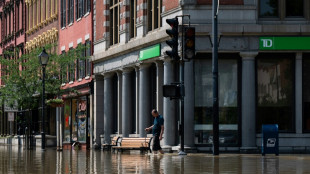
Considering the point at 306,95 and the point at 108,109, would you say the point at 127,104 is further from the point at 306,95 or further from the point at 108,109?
the point at 306,95

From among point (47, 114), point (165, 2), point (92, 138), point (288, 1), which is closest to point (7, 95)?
point (92, 138)

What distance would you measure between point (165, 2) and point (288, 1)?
5010 millimetres

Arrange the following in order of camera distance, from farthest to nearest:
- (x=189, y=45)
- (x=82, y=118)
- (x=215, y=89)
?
(x=82, y=118), (x=215, y=89), (x=189, y=45)

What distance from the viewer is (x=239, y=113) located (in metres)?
35.0

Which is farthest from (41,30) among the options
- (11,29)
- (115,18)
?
(115,18)

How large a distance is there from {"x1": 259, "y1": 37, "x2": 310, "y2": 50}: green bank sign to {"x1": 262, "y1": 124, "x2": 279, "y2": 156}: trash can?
4681mm

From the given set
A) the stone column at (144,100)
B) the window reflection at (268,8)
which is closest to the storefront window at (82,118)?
the stone column at (144,100)

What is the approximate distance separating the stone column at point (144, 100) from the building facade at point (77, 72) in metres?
9.40

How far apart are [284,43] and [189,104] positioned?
4311 millimetres

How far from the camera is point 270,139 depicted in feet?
101

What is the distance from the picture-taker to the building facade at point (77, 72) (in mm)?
50438

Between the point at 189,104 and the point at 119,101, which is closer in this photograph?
the point at 189,104

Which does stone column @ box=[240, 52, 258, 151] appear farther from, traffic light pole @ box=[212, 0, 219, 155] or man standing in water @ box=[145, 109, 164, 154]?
traffic light pole @ box=[212, 0, 219, 155]

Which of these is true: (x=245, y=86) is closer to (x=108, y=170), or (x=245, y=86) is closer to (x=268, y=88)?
(x=268, y=88)
